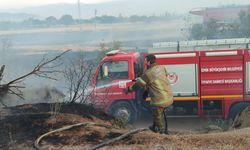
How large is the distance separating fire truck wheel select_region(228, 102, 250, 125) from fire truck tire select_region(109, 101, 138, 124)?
262 centimetres

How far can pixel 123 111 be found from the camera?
37.9 feet

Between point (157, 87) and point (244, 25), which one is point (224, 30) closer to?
point (244, 25)

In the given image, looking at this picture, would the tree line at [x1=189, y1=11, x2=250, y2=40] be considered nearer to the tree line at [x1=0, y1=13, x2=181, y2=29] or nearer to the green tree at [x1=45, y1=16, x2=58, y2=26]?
the tree line at [x1=0, y1=13, x2=181, y2=29]

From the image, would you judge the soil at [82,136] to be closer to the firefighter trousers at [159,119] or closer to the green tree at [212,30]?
the firefighter trousers at [159,119]

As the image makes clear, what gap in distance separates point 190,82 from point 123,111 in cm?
206

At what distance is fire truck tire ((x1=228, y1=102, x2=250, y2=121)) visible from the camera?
431 inches

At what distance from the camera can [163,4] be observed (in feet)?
425

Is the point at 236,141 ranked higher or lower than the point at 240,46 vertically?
lower

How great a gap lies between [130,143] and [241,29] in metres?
27.3

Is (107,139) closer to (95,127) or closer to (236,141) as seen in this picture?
(95,127)

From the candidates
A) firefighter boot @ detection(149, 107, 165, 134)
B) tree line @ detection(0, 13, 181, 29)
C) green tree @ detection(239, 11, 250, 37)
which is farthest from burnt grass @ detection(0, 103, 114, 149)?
tree line @ detection(0, 13, 181, 29)

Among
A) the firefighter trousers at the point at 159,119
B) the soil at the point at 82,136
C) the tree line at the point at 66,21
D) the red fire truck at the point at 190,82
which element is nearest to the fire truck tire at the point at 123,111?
the red fire truck at the point at 190,82

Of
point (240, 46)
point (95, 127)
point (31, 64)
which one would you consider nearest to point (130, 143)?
point (95, 127)

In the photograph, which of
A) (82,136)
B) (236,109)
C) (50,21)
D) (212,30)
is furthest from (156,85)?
(50,21)
